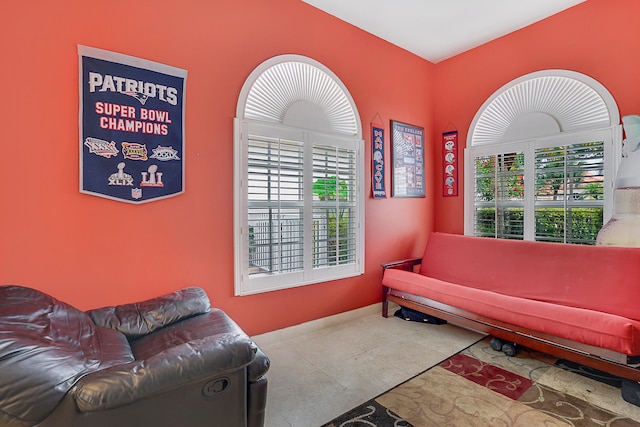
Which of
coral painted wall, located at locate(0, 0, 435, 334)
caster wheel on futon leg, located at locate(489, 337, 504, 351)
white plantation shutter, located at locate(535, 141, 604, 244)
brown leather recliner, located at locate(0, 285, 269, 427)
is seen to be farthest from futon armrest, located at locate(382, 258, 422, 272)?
brown leather recliner, located at locate(0, 285, 269, 427)

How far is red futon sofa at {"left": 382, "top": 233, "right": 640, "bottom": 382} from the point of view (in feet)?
6.76

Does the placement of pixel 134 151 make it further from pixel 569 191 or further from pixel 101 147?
pixel 569 191

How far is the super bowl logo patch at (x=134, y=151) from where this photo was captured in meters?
2.22

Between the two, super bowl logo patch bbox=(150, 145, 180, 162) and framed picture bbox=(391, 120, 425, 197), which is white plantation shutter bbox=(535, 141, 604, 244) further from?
super bowl logo patch bbox=(150, 145, 180, 162)

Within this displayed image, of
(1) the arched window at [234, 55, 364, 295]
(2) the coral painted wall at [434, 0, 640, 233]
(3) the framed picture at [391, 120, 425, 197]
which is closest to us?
(1) the arched window at [234, 55, 364, 295]

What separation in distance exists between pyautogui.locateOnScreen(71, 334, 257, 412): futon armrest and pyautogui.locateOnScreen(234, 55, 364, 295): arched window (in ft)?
4.38

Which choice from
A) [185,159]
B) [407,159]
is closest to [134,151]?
[185,159]

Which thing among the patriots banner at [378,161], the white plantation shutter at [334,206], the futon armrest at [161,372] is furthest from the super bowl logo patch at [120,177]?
the patriots banner at [378,161]

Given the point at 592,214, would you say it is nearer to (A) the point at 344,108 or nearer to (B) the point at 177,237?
(A) the point at 344,108

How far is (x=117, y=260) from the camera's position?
2.24 m

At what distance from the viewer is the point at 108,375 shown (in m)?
1.22

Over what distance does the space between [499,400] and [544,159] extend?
2549 mm

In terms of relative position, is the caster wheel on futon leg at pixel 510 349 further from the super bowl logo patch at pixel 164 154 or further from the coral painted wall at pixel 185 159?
the super bowl logo patch at pixel 164 154

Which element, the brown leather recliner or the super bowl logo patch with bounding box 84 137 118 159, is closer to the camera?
the brown leather recliner
